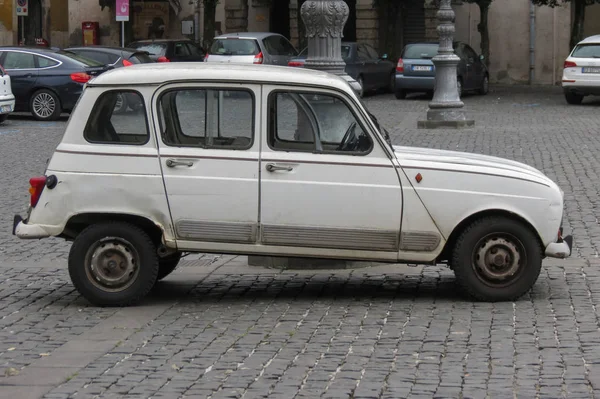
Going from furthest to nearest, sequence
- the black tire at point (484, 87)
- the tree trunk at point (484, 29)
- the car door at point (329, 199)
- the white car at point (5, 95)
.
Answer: the tree trunk at point (484, 29) → the black tire at point (484, 87) → the white car at point (5, 95) → the car door at point (329, 199)

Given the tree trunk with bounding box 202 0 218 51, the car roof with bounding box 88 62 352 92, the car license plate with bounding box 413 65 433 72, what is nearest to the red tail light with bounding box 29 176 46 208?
the car roof with bounding box 88 62 352 92

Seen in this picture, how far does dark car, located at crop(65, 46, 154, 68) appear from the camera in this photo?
30639mm

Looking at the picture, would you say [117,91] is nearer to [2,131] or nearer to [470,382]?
[470,382]

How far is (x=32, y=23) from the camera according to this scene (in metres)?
53.8

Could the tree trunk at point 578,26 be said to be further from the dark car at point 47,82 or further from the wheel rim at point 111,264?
the wheel rim at point 111,264

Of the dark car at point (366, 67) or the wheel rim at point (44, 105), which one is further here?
the dark car at point (366, 67)

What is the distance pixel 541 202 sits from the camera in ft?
28.7

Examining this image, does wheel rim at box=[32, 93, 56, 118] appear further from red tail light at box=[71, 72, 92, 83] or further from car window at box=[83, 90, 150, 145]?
car window at box=[83, 90, 150, 145]

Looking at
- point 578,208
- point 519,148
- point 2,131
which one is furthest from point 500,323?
point 2,131

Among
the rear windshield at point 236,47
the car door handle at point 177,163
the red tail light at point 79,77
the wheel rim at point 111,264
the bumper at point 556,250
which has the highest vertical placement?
the rear windshield at point 236,47

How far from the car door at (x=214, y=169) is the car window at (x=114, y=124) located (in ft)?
0.41

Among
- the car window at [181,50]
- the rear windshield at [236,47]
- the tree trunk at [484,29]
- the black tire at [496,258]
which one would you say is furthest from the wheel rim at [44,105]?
the black tire at [496,258]

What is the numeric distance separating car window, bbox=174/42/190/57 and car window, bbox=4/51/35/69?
844 centimetres

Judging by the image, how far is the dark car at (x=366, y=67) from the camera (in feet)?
115
